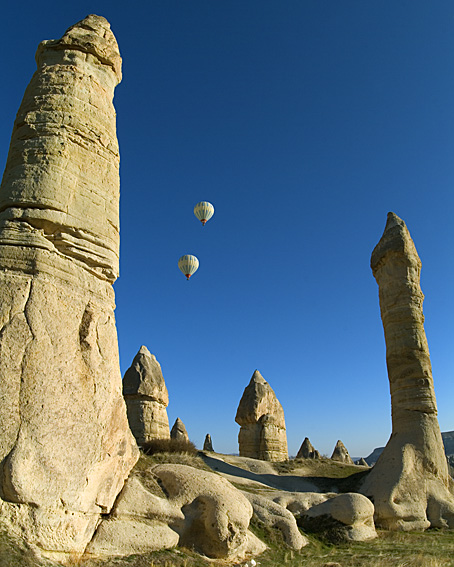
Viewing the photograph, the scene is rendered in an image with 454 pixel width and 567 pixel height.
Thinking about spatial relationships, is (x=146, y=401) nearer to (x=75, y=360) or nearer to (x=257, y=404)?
(x=257, y=404)

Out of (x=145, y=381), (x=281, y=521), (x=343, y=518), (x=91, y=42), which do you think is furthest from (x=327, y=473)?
(x=91, y=42)

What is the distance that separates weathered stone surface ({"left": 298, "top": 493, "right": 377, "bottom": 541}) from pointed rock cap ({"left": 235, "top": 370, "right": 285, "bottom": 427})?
11.7 metres

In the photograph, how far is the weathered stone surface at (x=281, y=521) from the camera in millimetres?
7551

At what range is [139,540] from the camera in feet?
18.1

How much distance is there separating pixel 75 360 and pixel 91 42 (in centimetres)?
480

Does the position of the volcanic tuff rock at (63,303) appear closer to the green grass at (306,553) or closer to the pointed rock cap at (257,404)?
the green grass at (306,553)

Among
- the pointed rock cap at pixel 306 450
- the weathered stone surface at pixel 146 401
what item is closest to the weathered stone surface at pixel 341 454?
the pointed rock cap at pixel 306 450

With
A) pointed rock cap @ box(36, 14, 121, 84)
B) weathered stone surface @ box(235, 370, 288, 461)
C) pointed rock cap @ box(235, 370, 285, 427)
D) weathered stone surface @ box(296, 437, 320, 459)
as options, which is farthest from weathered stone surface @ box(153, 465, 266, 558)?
weathered stone surface @ box(296, 437, 320, 459)

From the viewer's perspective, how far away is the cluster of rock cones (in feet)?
16.1

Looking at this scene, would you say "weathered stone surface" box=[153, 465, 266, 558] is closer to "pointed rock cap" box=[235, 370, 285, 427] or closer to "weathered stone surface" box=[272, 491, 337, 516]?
"weathered stone surface" box=[272, 491, 337, 516]

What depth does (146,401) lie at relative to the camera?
16.0 metres

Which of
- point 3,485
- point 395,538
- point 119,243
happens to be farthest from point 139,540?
point 395,538

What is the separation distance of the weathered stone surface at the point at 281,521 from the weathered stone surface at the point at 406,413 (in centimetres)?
447

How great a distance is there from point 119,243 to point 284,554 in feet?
16.0
